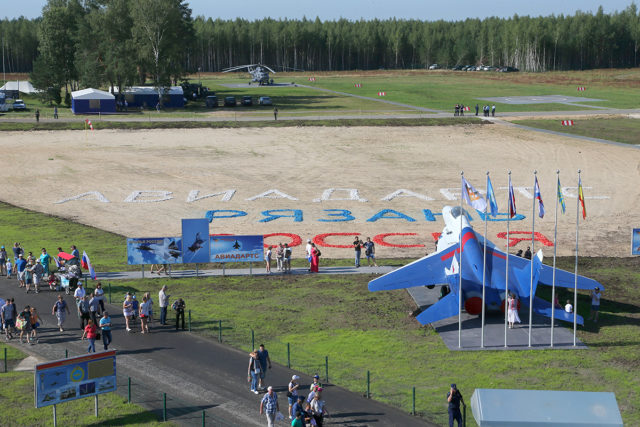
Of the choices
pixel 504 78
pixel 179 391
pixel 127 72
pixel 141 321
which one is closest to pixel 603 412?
pixel 179 391

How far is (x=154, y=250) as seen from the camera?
41.2 m

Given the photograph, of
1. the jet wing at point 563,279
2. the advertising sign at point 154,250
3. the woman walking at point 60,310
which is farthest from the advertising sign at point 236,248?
the jet wing at point 563,279

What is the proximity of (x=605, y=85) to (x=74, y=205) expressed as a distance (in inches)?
5140

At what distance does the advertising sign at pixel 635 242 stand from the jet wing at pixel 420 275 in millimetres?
15280

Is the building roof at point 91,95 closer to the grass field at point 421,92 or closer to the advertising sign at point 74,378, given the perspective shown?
the grass field at point 421,92

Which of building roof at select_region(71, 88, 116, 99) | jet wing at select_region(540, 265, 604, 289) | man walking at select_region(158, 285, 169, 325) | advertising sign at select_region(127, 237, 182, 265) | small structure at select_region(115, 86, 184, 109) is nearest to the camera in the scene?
man walking at select_region(158, 285, 169, 325)

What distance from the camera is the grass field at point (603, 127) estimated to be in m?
90.9

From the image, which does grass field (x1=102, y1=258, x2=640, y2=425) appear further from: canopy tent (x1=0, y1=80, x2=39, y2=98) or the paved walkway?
canopy tent (x1=0, y1=80, x2=39, y2=98)

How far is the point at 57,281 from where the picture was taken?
→ 3966 cm

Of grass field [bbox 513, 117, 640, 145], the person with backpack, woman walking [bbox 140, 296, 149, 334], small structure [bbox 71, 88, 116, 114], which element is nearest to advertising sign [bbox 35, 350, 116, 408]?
woman walking [bbox 140, 296, 149, 334]

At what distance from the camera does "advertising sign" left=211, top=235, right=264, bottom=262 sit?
41.9 meters

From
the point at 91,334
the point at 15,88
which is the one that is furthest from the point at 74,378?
the point at 15,88

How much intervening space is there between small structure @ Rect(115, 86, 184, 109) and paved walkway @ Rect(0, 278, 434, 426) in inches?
3453

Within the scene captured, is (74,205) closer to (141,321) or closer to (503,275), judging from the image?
(141,321)
